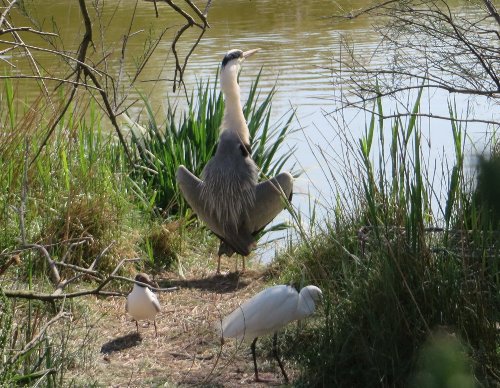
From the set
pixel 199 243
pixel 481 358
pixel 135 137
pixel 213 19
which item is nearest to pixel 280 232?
pixel 199 243

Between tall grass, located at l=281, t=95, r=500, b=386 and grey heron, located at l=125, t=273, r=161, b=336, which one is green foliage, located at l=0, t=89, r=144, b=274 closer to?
grey heron, located at l=125, t=273, r=161, b=336

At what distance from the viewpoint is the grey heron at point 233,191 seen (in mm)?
6918

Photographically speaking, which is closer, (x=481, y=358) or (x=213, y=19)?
(x=481, y=358)

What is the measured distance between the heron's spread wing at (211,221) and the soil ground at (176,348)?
2.07 feet

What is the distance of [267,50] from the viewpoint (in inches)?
595

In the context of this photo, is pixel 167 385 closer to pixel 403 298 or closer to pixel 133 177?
pixel 403 298

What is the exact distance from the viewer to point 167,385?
4.06 meters

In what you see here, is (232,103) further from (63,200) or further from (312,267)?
(312,267)

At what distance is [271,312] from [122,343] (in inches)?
46.3

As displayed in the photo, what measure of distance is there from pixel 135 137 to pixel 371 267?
190 inches

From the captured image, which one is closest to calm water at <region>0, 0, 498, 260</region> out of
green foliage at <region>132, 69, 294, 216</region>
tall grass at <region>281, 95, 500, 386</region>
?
green foliage at <region>132, 69, 294, 216</region>

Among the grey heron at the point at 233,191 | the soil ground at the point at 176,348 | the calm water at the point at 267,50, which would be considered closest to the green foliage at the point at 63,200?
the soil ground at the point at 176,348

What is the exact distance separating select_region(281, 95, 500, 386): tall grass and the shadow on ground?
124 centimetres

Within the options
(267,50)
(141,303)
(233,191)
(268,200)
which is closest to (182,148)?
(233,191)
